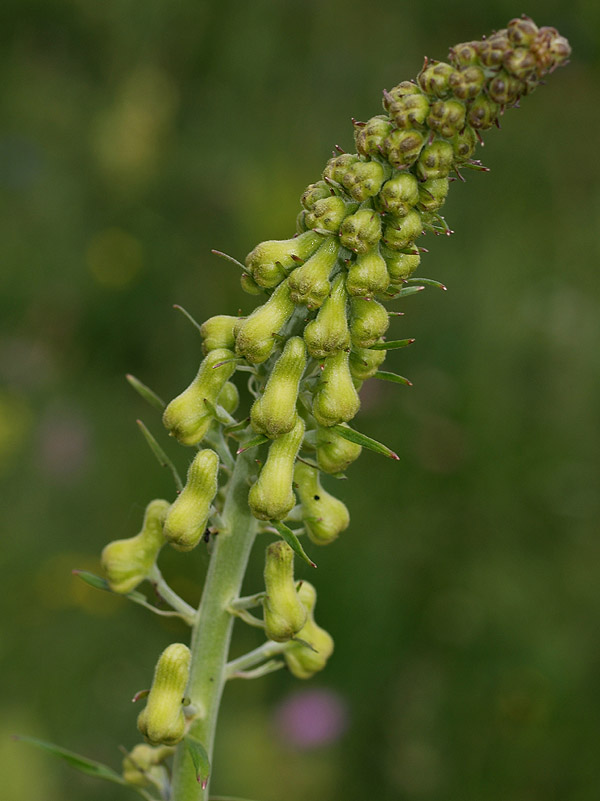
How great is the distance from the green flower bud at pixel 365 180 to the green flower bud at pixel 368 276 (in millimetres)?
141

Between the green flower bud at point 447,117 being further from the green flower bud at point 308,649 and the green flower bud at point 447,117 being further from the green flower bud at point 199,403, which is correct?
the green flower bud at point 308,649

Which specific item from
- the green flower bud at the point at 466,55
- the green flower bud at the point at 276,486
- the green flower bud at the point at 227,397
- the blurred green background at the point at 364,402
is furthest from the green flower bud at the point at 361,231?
the blurred green background at the point at 364,402

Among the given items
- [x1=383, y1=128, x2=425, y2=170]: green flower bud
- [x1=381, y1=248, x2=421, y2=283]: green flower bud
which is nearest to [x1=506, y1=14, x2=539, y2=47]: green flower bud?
[x1=383, y1=128, x2=425, y2=170]: green flower bud

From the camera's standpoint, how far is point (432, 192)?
215 centimetres

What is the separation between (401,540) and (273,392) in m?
4.25

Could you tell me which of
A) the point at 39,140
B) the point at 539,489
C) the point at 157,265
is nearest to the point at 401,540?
the point at 539,489

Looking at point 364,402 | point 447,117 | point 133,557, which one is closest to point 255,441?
point 133,557

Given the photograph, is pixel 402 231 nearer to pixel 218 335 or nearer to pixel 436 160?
pixel 436 160

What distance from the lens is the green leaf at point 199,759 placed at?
87.1 inches

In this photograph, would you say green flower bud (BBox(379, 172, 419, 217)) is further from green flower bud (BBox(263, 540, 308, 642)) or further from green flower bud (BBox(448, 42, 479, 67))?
green flower bud (BBox(263, 540, 308, 642))

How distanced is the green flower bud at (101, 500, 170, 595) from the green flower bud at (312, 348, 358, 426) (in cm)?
66

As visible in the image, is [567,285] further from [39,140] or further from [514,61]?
[514,61]

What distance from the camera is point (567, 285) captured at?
25.5 feet

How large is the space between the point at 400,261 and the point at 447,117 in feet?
1.25
